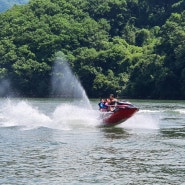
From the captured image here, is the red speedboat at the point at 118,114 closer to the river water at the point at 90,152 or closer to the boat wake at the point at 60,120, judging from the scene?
the river water at the point at 90,152

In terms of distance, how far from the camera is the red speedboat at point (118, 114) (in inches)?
1520

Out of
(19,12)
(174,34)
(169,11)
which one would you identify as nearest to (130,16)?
(169,11)

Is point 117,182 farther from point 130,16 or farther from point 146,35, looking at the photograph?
point 130,16

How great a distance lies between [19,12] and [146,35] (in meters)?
35.5

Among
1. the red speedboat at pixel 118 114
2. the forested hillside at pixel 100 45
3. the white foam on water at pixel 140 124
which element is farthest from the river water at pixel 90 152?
the forested hillside at pixel 100 45

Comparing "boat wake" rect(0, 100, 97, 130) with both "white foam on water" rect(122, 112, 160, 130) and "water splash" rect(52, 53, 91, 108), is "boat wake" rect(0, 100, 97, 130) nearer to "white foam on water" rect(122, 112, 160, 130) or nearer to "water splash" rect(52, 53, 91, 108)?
"white foam on water" rect(122, 112, 160, 130)

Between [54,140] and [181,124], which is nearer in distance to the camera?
[54,140]

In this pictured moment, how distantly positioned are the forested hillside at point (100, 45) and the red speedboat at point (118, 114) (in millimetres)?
58957

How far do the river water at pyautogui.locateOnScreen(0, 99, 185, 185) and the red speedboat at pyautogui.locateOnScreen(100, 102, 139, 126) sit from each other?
0.53 m

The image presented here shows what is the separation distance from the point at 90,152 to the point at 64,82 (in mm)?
95519

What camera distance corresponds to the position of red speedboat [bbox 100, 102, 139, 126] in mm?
38597

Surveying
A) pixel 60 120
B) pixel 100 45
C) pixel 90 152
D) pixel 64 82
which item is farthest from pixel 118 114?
pixel 100 45

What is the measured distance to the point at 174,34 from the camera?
344ft

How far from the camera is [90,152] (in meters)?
26.5
